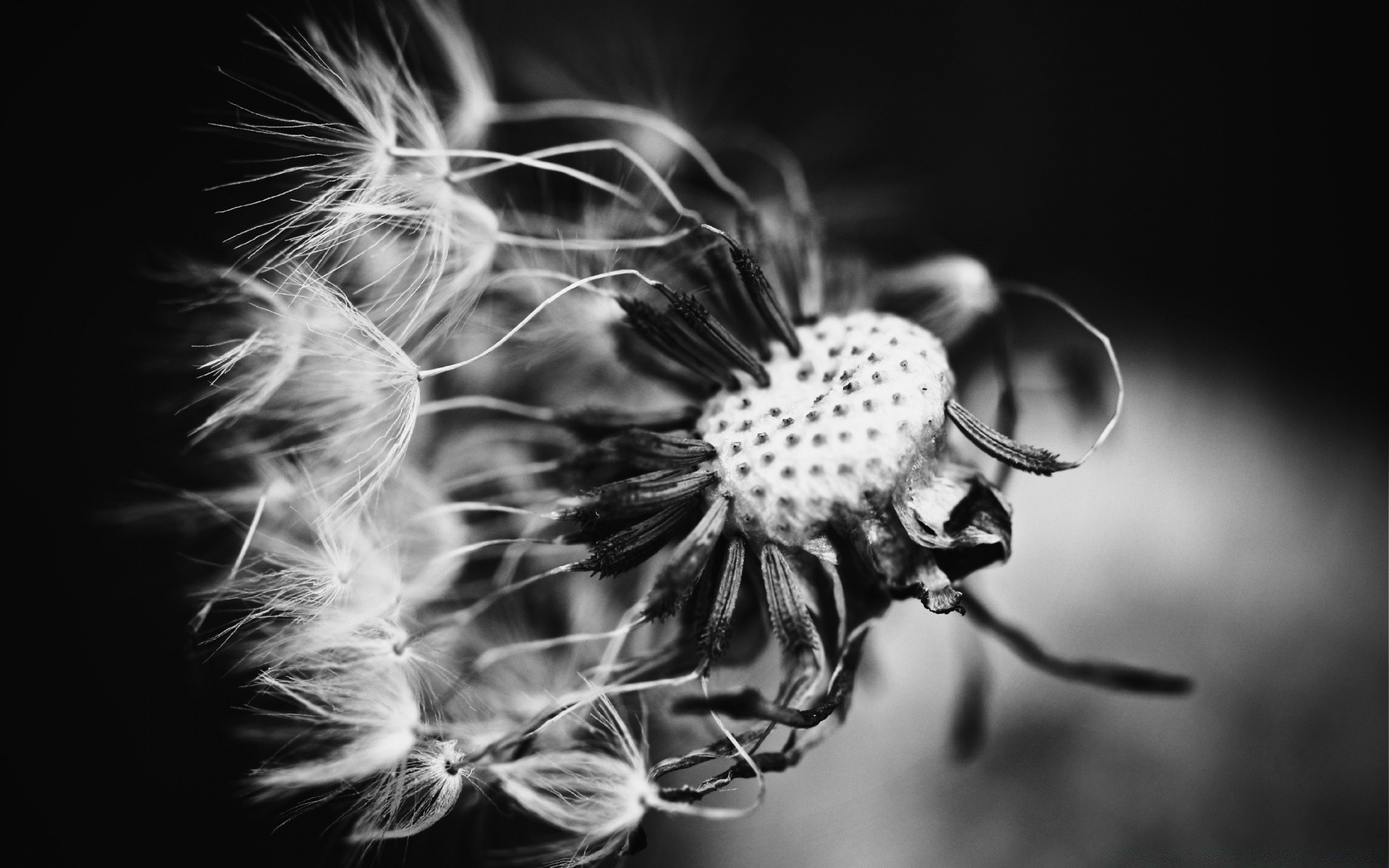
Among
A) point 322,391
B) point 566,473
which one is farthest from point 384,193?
point 566,473

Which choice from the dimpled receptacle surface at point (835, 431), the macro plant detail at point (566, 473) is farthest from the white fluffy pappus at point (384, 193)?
the dimpled receptacle surface at point (835, 431)

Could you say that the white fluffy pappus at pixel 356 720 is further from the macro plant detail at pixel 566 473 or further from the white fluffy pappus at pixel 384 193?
the white fluffy pappus at pixel 384 193

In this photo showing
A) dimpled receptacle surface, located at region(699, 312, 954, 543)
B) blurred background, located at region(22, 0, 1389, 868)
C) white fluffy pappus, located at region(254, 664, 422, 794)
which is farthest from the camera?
blurred background, located at region(22, 0, 1389, 868)

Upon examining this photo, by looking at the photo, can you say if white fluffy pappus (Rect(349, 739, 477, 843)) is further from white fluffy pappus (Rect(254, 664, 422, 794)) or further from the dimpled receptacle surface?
the dimpled receptacle surface

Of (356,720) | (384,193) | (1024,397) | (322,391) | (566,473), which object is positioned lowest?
(1024,397)

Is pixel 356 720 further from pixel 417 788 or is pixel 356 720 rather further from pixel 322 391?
pixel 322 391

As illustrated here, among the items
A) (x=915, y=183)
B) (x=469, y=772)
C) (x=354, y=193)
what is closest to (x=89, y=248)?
(x=354, y=193)

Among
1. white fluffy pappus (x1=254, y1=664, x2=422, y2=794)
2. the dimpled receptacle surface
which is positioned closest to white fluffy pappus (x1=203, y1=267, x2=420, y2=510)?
white fluffy pappus (x1=254, y1=664, x2=422, y2=794)
